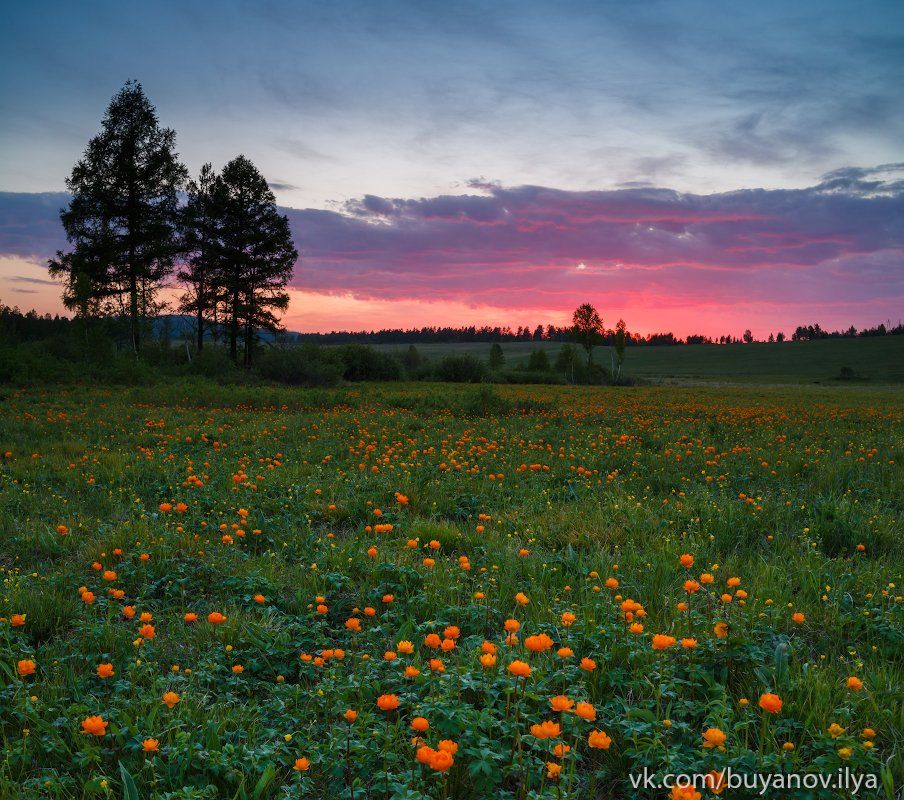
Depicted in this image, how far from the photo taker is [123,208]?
96.4 feet

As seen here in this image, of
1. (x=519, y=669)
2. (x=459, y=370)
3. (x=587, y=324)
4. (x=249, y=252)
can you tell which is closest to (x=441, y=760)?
(x=519, y=669)

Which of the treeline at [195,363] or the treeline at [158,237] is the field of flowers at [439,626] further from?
the treeline at [158,237]

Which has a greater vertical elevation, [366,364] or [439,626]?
[366,364]

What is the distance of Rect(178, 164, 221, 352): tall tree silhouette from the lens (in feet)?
113

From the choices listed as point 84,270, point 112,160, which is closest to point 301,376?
point 84,270

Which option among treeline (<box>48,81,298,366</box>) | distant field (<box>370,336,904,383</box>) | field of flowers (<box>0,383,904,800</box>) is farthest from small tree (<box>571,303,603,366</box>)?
field of flowers (<box>0,383,904,800</box>)

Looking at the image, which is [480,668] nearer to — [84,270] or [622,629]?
[622,629]

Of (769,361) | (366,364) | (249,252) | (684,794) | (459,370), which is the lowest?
(684,794)

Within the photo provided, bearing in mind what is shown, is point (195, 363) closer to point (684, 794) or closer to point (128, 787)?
point (128, 787)

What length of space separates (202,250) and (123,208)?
19.0ft

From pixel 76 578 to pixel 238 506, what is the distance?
2007 mm

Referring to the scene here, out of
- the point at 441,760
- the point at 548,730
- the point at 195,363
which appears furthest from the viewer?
the point at 195,363

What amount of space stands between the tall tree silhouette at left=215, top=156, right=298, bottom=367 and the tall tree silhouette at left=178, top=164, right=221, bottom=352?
42 cm

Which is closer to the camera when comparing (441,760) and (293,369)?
(441,760)
